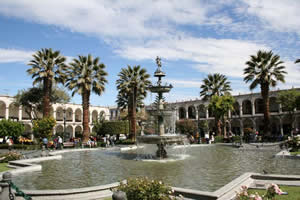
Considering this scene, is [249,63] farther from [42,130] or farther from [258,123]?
[42,130]

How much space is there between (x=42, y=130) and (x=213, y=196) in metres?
23.2

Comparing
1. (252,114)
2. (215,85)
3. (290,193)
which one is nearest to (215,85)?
(215,85)

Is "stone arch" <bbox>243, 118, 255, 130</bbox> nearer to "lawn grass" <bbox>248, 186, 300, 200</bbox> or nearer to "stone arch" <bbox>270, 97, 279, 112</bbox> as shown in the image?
"stone arch" <bbox>270, 97, 279, 112</bbox>

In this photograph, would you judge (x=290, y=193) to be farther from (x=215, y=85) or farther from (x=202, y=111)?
(x=202, y=111)

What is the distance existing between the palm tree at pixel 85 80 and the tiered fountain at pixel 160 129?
14.6m

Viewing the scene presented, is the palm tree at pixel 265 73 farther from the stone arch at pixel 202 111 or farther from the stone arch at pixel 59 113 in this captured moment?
the stone arch at pixel 59 113

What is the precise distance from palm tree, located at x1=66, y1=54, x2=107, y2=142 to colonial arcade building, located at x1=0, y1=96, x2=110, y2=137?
62.2ft

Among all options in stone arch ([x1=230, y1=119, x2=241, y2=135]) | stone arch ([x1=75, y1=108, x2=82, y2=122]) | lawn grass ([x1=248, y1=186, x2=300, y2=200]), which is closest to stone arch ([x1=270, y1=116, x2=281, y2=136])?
stone arch ([x1=230, y1=119, x2=241, y2=135])

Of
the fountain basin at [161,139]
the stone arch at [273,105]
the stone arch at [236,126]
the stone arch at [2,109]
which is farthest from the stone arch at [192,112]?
the fountain basin at [161,139]

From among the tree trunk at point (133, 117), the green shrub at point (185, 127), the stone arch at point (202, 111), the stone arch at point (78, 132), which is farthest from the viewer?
the stone arch at point (202, 111)

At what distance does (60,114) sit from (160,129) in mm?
50003

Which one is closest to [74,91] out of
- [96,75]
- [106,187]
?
[96,75]

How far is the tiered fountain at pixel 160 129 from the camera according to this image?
13.7 meters

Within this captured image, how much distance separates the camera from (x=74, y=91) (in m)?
28.8
